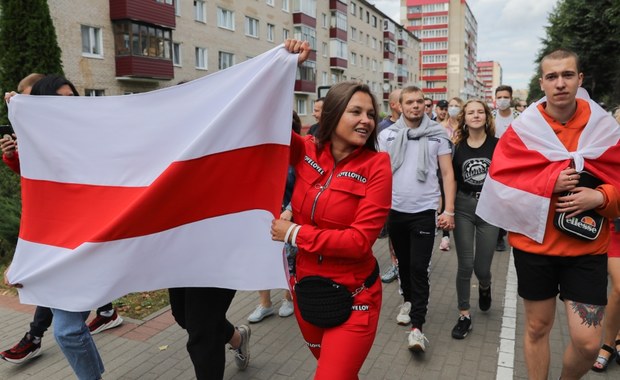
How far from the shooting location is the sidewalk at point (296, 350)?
394cm

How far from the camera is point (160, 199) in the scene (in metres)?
2.76

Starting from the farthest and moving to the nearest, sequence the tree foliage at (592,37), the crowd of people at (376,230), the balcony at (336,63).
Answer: the balcony at (336,63) → the tree foliage at (592,37) → the crowd of people at (376,230)

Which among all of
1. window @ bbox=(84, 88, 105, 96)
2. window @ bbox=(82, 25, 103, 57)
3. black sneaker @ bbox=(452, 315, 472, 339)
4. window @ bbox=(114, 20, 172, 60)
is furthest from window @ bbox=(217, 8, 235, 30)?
black sneaker @ bbox=(452, 315, 472, 339)

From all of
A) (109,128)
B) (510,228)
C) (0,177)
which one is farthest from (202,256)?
A: (0,177)

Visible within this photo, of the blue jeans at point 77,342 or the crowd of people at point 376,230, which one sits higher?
the crowd of people at point 376,230

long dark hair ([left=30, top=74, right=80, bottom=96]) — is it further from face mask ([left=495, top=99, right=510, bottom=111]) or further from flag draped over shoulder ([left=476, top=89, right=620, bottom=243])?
face mask ([left=495, top=99, right=510, bottom=111])

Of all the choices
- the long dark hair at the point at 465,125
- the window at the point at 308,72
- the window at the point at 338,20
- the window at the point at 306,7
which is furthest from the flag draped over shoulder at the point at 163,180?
the window at the point at 338,20

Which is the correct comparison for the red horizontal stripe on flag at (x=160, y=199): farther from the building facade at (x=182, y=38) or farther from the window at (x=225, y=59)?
the window at (x=225, y=59)

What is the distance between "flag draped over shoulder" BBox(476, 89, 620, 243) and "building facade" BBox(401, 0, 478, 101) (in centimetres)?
11087

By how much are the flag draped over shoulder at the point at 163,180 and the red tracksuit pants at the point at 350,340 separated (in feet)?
1.74

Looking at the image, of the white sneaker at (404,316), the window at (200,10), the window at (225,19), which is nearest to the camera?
the white sneaker at (404,316)

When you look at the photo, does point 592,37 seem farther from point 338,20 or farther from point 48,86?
point 338,20

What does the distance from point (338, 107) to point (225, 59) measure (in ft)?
107

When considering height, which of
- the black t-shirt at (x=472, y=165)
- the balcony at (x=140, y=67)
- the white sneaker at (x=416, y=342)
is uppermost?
the balcony at (x=140, y=67)
